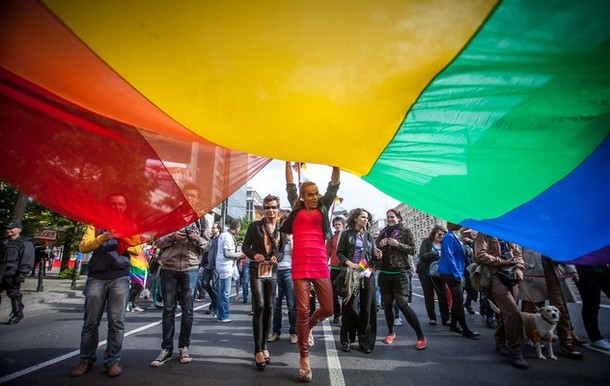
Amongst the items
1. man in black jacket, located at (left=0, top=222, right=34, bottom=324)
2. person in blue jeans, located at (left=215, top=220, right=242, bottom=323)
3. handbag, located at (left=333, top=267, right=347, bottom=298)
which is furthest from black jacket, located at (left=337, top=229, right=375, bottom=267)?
man in black jacket, located at (left=0, top=222, right=34, bottom=324)

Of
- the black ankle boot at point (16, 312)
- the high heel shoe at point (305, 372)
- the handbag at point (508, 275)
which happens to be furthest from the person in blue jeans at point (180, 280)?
the black ankle boot at point (16, 312)

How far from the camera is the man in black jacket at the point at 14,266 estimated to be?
638 cm

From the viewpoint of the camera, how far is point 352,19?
1.56 m

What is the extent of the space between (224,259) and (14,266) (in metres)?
4.18

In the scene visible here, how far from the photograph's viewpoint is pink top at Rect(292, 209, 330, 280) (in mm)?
3561

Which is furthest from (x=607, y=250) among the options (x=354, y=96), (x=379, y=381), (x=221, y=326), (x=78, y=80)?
(x=221, y=326)

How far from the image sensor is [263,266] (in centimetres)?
412

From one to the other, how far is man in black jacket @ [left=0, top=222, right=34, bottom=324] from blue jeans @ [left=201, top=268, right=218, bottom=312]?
11.7ft

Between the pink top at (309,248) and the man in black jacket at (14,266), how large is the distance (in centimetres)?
636

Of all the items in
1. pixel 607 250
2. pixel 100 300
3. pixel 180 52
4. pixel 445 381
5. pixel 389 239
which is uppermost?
pixel 180 52

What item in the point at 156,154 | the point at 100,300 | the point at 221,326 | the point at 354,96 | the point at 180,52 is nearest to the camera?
the point at 180,52

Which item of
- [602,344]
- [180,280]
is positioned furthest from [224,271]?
[602,344]

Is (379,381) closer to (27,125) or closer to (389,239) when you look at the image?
(389,239)

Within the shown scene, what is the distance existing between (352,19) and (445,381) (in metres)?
3.66
